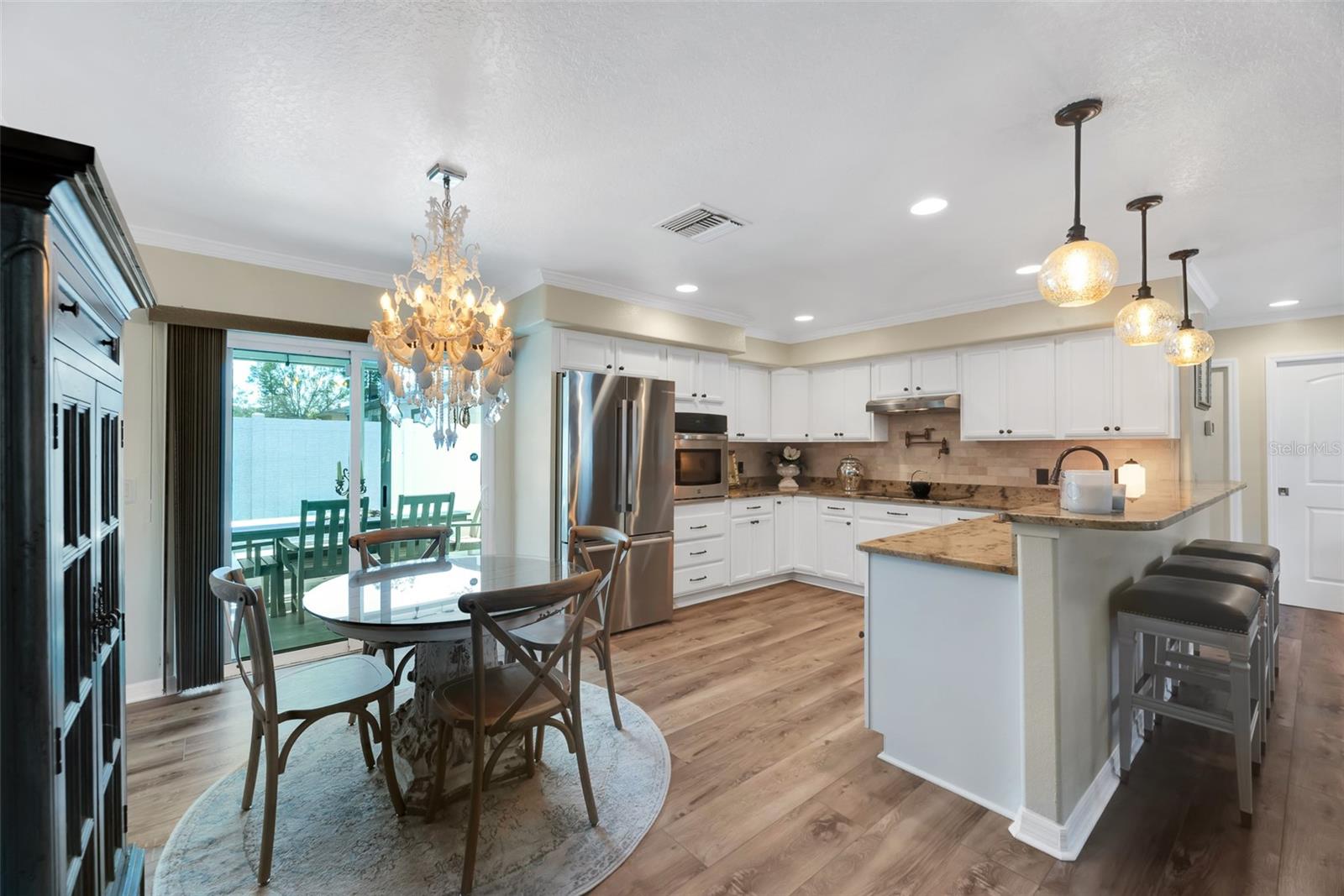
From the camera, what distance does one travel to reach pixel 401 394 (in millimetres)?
2400

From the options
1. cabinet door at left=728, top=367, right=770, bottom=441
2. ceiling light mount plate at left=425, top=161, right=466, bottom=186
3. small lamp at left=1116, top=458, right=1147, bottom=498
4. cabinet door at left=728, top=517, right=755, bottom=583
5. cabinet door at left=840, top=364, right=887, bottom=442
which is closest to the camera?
ceiling light mount plate at left=425, top=161, right=466, bottom=186

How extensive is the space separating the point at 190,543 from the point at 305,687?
1729 mm

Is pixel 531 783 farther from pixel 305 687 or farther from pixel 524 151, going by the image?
pixel 524 151

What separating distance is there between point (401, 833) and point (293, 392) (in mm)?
2743

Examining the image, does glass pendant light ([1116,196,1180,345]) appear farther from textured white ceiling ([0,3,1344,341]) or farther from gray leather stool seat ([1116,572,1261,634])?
gray leather stool seat ([1116,572,1261,634])

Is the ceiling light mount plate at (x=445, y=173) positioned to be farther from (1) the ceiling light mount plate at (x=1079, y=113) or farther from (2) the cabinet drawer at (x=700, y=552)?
(2) the cabinet drawer at (x=700, y=552)

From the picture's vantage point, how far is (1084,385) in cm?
409

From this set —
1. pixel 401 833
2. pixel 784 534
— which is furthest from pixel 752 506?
pixel 401 833

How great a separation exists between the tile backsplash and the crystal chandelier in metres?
3.81

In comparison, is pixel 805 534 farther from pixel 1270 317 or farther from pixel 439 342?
pixel 1270 317

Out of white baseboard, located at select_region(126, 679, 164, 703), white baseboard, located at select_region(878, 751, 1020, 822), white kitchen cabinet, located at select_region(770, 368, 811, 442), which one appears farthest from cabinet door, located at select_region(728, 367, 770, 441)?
white baseboard, located at select_region(126, 679, 164, 703)

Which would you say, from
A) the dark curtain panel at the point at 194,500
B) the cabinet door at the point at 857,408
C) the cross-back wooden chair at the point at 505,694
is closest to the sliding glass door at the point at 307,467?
the dark curtain panel at the point at 194,500

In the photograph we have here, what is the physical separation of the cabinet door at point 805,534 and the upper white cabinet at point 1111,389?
7.00 feet

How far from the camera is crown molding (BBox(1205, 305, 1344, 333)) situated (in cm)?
448
